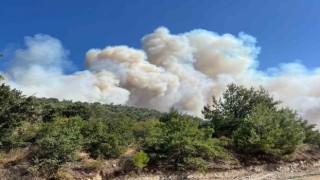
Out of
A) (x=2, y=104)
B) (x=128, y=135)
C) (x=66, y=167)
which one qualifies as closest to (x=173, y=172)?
(x=128, y=135)

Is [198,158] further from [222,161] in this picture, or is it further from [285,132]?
[285,132]

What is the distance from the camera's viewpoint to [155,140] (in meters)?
32.2

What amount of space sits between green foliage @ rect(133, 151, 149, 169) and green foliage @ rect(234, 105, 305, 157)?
1156 centimetres

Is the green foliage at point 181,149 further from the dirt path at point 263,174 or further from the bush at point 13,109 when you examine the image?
the bush at point 13,109

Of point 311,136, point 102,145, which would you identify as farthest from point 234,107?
point 102,145

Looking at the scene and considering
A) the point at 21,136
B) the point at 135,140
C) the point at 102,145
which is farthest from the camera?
the point at 135,140

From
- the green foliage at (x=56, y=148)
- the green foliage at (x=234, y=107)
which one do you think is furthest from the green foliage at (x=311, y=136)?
the green foliage at (x=56, y=148)

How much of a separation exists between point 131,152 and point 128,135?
86.5 inches

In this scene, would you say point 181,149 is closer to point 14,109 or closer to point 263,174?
point 263,174

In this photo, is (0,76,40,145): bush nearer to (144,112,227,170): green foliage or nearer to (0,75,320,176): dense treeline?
(0,75,320,176): dense treeline

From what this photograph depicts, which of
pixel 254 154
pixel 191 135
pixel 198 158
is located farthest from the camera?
pixel 254 154

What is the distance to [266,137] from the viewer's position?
123ft

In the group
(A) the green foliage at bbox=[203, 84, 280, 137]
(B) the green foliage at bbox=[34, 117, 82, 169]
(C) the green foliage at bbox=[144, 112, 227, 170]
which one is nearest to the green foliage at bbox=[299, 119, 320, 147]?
(A) the green foliage at bbox=[203, 84, 280, 137]

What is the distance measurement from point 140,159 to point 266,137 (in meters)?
14.4
